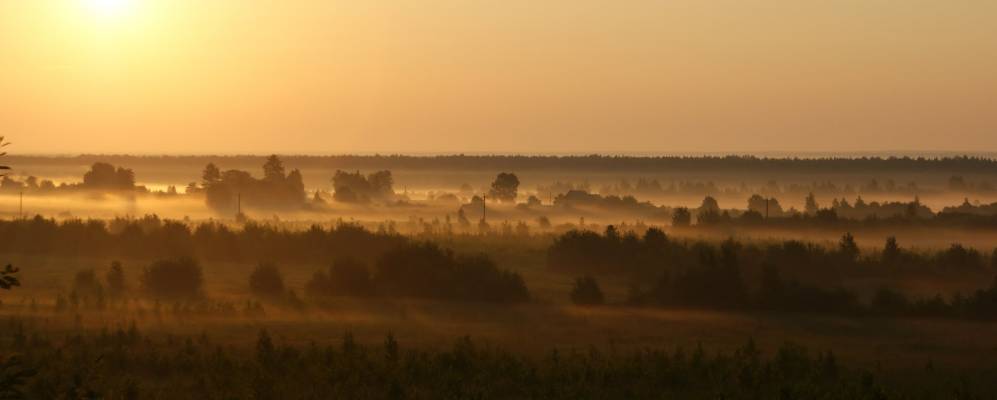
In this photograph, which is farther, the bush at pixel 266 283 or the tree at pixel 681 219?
the tree at pixel 681 219

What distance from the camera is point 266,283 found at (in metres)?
40.8

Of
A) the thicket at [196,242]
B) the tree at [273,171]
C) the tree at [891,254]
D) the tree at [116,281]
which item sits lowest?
the tree at [116,281]

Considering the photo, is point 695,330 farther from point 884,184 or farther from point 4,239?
point 884,184

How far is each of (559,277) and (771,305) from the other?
1123cm

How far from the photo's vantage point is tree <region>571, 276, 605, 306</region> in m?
37.9

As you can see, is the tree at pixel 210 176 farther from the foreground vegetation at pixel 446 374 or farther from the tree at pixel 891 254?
the foreground vegetation at pixel 446 374

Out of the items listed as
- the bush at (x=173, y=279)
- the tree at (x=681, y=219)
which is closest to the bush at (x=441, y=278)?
the bush at (x=173, y=279)

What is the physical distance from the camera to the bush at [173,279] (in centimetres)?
4056

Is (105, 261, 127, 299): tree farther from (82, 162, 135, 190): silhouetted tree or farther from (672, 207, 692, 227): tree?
(82, 162, 135, 190): silhouetted tree

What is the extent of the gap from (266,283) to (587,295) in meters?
11.0

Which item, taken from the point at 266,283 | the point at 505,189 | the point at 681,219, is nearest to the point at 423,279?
the point at 266,283

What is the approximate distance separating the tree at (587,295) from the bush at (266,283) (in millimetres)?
9670

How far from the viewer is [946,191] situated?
167 m

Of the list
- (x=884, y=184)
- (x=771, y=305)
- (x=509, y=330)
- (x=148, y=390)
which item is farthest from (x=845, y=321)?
(x=884, y=184)
